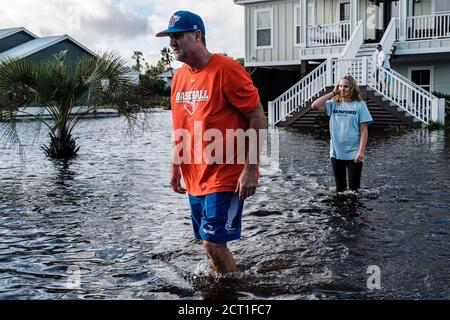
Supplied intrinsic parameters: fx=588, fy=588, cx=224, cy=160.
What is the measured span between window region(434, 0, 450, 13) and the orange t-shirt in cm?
2229

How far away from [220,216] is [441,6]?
2279cm

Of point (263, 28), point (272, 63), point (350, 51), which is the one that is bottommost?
point (350, 51)

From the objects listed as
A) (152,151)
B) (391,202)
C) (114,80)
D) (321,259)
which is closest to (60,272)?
(321,259)

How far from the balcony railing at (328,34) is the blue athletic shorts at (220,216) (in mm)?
21185

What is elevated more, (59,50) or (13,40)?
(13,40)

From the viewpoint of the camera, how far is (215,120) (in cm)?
423

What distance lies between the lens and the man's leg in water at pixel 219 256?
4.39m

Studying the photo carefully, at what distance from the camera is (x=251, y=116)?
13.8ft

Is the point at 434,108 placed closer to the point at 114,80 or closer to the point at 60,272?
the point at 114,80

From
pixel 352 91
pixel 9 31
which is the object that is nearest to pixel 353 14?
pixel 352 91

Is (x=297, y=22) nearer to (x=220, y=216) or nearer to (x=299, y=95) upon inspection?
(x=299, y=95)

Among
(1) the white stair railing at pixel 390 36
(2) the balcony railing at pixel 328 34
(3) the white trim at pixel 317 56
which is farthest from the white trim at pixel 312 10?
(1) the white stair railing at pixel 390 36

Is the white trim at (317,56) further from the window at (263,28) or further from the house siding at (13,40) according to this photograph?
the house siding at (13,40)
